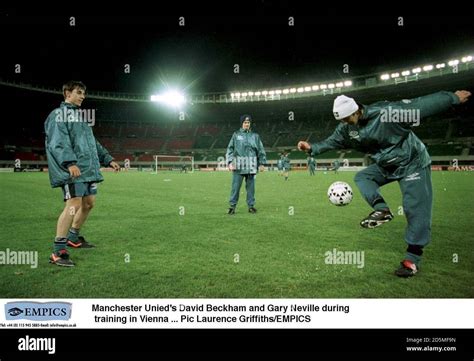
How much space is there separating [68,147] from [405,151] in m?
3.51

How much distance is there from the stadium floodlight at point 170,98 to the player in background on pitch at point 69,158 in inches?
1867

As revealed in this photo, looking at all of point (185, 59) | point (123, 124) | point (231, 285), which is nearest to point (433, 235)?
point (231, 285)

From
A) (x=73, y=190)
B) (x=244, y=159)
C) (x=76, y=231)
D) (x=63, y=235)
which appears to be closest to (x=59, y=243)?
(x=63, y=235)

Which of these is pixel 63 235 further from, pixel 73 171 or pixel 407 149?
pixel 407 149

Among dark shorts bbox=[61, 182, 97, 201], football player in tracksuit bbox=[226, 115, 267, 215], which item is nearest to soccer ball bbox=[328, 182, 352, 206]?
football player in tracksuit bbox=[226, 115, 267, 215]

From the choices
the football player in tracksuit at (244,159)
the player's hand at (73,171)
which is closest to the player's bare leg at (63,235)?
the player's hand at (73,171)

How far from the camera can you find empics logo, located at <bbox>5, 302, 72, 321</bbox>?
2.67m

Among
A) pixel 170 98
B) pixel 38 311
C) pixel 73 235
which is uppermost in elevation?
pixel 170 98

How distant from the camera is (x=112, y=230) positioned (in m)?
5.34

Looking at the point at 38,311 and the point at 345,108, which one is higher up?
the point at 345,108

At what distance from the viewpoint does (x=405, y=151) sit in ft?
10.9

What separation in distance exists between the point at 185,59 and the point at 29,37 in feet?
57.7

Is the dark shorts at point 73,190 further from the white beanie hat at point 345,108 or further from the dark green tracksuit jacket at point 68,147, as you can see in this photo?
the white beanie hat at point 345,108
